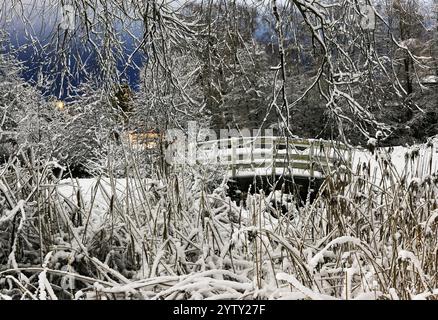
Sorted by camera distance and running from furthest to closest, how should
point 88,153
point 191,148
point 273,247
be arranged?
point 88,153 < point 191,148 < point 273,247

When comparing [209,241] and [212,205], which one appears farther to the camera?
[212,205]

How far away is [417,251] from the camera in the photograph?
69.0 inches

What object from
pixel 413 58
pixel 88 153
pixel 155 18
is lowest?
pixel 88 153

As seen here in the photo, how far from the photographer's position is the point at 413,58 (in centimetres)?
274

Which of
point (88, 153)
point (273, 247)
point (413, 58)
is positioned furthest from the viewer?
point (88, 153)

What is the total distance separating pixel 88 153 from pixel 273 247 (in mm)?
16815

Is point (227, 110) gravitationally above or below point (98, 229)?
above

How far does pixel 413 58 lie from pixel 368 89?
0.31 metres
